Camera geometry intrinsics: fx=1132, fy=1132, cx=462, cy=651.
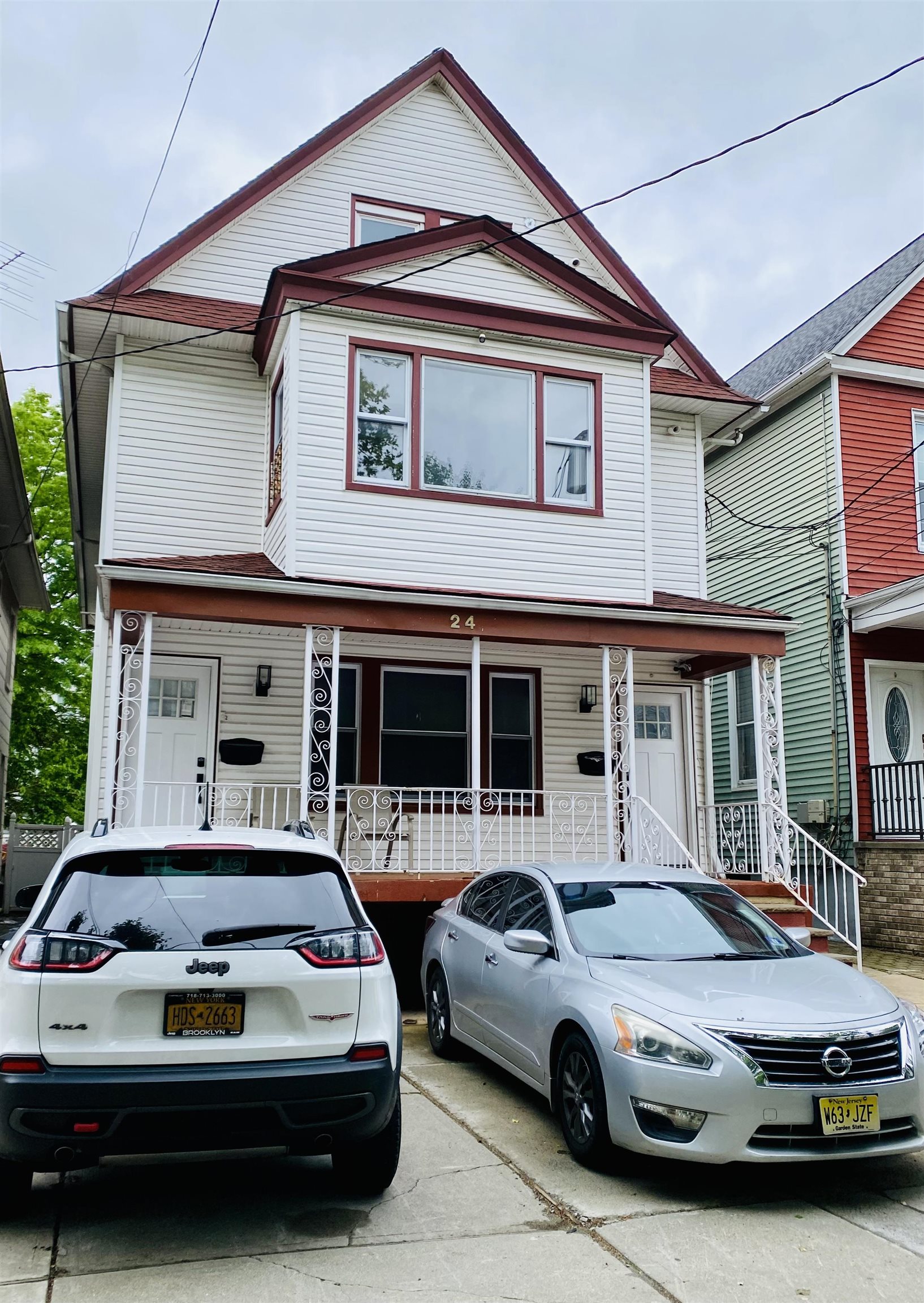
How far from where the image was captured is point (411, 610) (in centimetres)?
1160

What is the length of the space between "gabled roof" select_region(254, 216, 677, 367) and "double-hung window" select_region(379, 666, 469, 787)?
13.4ft

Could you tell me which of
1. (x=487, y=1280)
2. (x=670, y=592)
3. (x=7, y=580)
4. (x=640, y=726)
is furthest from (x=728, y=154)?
(x=7, y=580)

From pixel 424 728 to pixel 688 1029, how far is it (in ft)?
27.4

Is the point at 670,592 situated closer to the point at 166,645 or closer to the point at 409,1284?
the point at 166,645

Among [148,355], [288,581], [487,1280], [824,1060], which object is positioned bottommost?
[487,1280]

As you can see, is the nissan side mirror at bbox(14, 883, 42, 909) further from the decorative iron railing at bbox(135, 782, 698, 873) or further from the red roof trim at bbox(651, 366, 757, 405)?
the red roof trim at bbox(651, 366, 757, 405)

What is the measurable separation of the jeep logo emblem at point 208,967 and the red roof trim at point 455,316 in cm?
926

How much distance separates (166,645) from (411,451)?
3487 millimetres

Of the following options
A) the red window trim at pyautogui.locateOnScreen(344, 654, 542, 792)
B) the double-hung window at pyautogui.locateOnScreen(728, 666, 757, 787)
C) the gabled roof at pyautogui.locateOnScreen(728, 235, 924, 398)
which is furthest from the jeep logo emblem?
the gabled roof at pyautogui.locateOnScreen(728, 235, 924, 398)

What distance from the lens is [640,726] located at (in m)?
14.6

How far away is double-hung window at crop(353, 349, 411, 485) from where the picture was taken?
12547 millimetres

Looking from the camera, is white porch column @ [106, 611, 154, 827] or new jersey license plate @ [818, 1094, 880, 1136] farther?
white porch column @ [106, 611, 154, 827]

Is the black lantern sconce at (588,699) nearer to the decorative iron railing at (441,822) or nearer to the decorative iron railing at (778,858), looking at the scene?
the decorative iron railing at (441,822)

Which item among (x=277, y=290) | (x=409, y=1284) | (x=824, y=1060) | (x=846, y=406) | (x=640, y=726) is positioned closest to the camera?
(x=409, y=1284)
